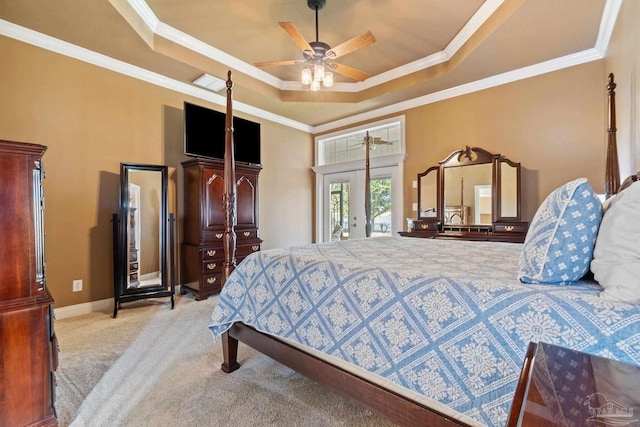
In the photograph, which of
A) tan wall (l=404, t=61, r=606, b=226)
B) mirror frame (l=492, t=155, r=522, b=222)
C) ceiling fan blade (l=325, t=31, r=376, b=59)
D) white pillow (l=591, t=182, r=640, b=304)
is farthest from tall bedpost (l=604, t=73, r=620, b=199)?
ceiling fan blade (l=325, t=31, r=376, b=59)

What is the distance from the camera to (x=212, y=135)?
407cm

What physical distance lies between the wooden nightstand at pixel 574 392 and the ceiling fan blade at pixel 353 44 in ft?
8.79

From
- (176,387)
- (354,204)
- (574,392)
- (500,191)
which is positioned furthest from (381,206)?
(574,392)

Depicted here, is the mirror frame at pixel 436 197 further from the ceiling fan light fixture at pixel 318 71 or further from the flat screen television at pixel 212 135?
the flat screen television at pixel 212 135

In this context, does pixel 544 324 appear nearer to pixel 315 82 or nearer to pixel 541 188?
pixel 315 82

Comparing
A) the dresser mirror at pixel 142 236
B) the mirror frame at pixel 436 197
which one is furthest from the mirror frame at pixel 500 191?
the dresser mirror at pixel 142 236

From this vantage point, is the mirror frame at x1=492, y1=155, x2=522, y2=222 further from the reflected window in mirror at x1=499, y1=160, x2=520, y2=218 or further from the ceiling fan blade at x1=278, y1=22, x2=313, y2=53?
the ceiling fan blade at x1=278, y1=22, x2=313, y2=53

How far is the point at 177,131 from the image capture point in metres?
3.93

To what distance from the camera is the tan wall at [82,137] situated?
9.23 feet

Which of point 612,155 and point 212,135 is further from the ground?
point 212,135

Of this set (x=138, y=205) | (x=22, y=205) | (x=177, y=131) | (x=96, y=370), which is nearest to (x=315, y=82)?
(x=177, y=131)

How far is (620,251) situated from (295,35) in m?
2.62

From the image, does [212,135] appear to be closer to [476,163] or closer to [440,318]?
[476,163]

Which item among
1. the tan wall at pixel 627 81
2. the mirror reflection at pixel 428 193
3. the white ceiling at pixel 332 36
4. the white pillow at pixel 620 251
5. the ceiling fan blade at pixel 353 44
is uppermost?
the white ceiling at pixel 332 36
